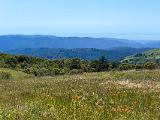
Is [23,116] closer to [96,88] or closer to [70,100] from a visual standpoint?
[70,100]

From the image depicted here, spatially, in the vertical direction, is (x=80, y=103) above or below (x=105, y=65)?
above

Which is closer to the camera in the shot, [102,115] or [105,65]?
[102,115]

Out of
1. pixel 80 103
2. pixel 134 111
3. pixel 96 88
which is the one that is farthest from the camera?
pixel 96 88

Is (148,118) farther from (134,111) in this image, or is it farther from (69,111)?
(69,111)

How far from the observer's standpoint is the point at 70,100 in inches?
623

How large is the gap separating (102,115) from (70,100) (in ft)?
11.2

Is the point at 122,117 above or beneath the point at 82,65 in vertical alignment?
above

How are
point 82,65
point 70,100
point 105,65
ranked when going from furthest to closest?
1. point 105,65
2. point 82,65
3. point 70,100

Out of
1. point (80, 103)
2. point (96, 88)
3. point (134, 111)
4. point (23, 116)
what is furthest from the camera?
point (96, 88)

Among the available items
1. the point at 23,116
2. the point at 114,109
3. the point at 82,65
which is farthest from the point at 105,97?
the point at 82,65

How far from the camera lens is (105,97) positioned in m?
16.5

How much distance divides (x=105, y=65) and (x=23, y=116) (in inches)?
3531

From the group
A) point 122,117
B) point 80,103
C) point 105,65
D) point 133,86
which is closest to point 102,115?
point 122,117

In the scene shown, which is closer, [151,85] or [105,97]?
[105,97]
